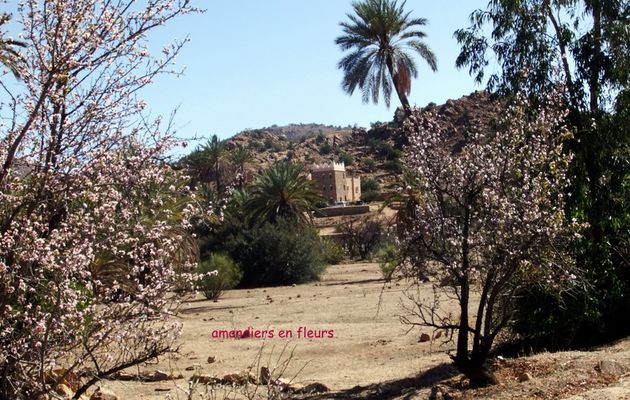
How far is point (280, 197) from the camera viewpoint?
1704 inches

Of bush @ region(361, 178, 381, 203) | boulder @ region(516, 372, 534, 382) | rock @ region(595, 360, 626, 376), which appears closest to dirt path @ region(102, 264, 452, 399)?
boulder @ region(516, 372, 534, 382)

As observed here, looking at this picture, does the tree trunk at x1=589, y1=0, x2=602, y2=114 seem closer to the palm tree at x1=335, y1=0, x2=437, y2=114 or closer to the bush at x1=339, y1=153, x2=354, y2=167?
the palm tree at x1=335, y1=0, x2=437, y2=114

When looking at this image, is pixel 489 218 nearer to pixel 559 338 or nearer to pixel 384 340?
pixel 559 338

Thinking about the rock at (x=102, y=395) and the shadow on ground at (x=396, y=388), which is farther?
the shadow on ground at (x=396, y=388)

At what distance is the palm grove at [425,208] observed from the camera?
566 centimetres

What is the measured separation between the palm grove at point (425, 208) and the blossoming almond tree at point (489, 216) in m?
0.03

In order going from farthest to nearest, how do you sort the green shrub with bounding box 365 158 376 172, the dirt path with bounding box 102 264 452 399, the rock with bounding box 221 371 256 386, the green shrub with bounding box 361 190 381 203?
1. the green shrub with bounding box 365 158 376 172
2. the green shrub with bounding box 361 190 381 203
3. the dirt path with bounding box 102 264 452 399
4. the rock with bounding box 221 371 256 386

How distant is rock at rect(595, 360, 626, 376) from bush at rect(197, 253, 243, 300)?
65.8 feet

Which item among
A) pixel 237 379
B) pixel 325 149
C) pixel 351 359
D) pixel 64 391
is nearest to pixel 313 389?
pixel 237 379

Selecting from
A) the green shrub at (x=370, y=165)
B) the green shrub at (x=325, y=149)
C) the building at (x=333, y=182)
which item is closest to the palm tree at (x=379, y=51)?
the building at (x=333, y=182)

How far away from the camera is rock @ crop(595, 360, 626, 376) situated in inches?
360

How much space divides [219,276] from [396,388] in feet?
70.7

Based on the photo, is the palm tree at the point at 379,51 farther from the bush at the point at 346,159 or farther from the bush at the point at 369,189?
the bush at the point at 346,159

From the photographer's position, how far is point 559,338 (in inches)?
466
